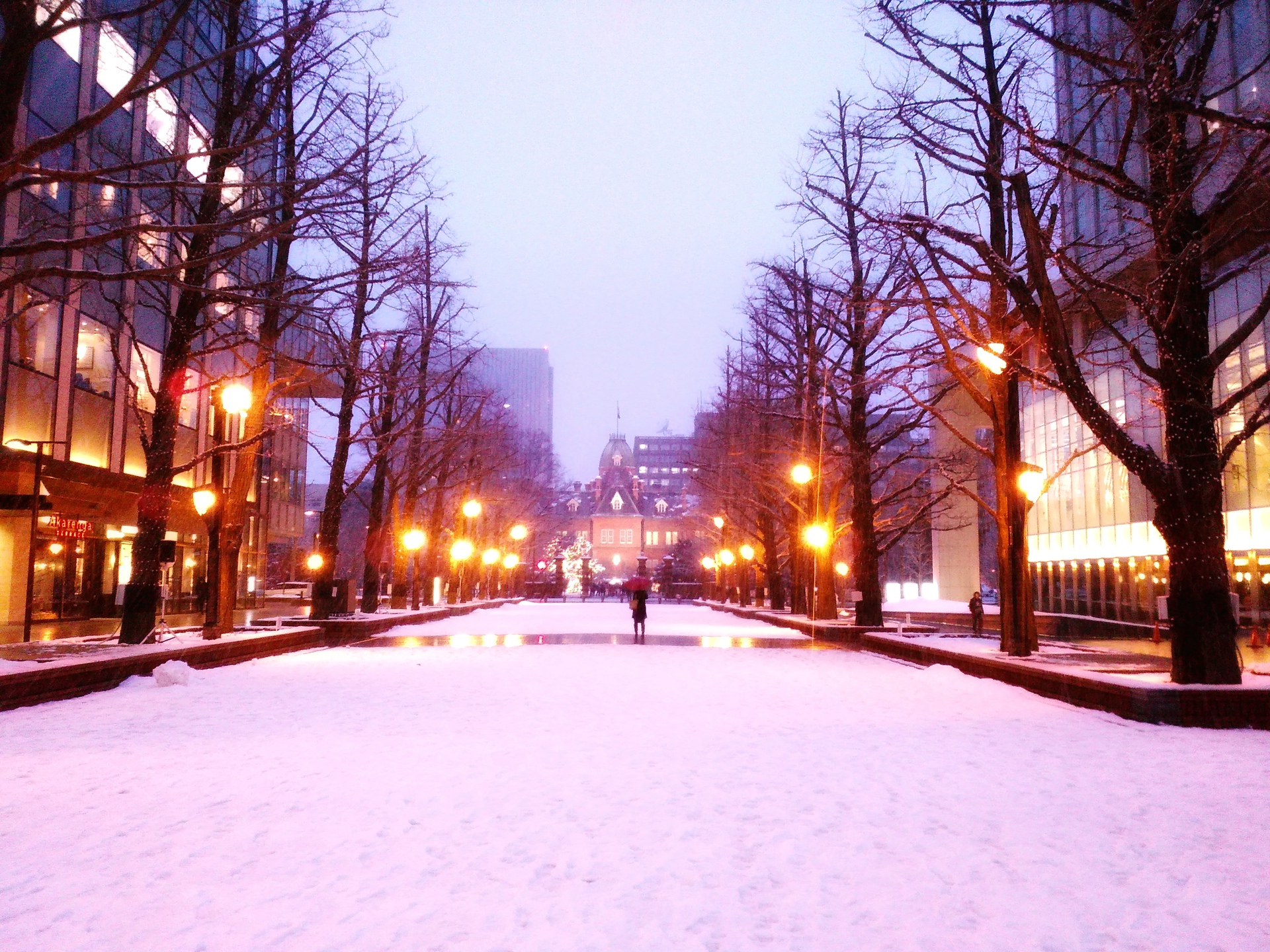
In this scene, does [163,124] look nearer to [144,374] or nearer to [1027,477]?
[144,374]

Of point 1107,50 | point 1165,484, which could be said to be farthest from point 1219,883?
point 1107,50

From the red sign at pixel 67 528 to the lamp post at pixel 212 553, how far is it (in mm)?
11079

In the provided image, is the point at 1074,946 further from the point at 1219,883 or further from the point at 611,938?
the point at 611,938

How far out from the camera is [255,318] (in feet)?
137

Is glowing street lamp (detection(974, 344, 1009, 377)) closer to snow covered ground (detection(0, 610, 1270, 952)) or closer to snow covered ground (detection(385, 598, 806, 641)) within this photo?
snow covered ground (detection(0, 610, 1270, 952))

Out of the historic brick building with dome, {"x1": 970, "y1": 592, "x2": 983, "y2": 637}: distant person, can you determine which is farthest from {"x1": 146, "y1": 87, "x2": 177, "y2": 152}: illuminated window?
the historic brick building with dome

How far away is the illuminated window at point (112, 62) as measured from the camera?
90.0 ft

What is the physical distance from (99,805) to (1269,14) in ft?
107

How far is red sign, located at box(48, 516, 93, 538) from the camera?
27.5 m

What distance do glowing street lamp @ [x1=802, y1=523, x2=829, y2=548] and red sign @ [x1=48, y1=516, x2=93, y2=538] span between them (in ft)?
64.9

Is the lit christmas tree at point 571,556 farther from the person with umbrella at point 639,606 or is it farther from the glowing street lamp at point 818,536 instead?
the person with umbrella at point 639,606

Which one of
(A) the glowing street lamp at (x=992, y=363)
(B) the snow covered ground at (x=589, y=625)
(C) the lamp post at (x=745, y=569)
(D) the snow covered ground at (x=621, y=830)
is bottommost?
(D) the snow covered ground at (x=621, y=830)

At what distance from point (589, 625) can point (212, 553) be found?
59.7 feet

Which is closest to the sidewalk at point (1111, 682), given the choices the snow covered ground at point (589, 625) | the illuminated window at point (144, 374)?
the snow covered ground at point (589, 625)
